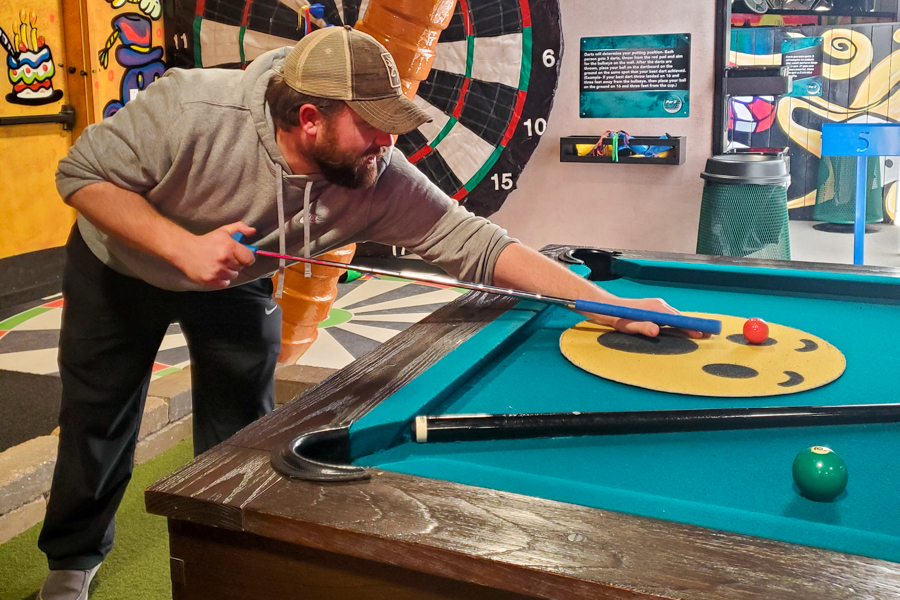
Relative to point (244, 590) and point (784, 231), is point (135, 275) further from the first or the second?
point (784, 231)

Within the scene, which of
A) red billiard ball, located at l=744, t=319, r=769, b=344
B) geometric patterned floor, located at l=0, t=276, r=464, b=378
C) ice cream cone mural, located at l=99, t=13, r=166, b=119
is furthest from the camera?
ice cream cone mural, located at l=99, t=13, r=166, b=119

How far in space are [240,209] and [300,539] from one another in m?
1.02

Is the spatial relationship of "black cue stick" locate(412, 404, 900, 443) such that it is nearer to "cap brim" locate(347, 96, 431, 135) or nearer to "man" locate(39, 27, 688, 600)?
"man" locate(39, 27, 688, 600)

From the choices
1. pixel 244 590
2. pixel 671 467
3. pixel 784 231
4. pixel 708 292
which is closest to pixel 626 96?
pixel 784 231

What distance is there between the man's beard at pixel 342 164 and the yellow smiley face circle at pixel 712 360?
0.52m

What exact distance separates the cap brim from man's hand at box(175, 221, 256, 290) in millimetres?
301

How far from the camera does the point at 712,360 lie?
4.58ft

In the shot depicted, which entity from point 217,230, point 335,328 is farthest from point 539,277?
point 335,328

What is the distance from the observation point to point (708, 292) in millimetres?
1924

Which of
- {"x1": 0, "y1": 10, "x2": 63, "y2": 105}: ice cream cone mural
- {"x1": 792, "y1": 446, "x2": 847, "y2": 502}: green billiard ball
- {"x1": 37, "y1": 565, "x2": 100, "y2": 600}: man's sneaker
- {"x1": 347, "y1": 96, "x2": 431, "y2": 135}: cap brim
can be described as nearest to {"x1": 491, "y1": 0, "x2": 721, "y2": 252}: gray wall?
{"x1": 0, "y1": 10, "x2": 63, "y2": 105}: ice cream cone mural

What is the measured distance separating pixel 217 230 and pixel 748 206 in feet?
8.65

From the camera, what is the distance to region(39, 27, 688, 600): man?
154 cm

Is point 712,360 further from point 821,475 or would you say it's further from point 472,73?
point 472,73

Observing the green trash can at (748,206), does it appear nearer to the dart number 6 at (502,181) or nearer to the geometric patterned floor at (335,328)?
the dart number 6 at (502,181)
